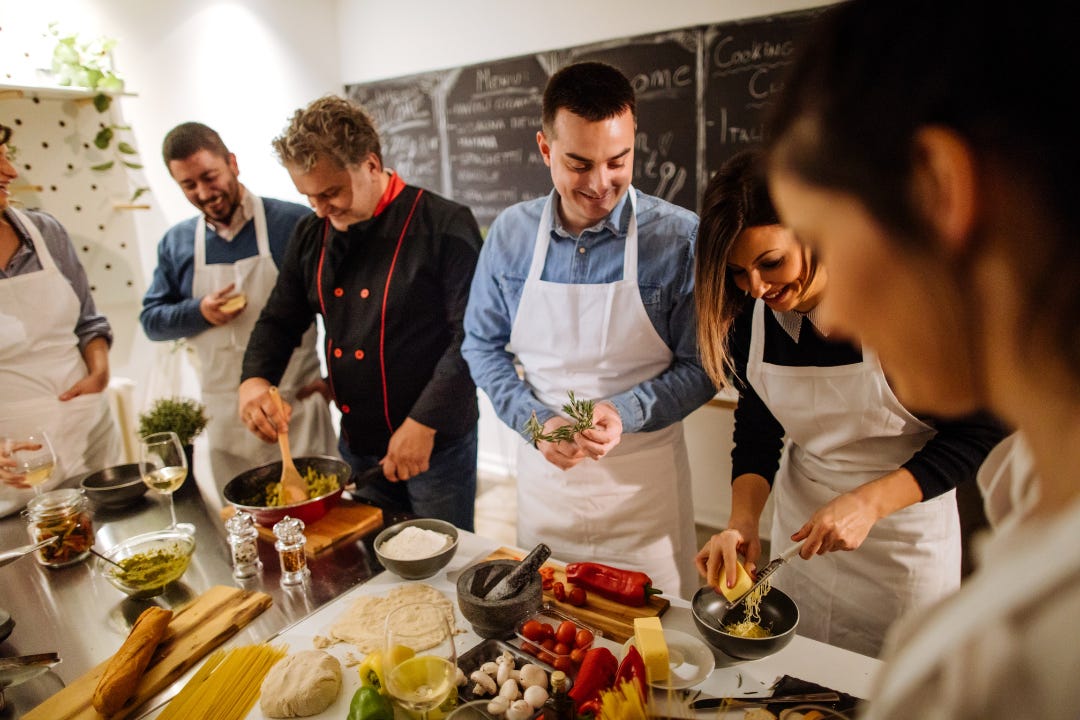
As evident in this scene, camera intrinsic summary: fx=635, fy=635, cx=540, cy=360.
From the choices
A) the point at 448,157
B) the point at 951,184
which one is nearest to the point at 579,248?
the point at 951,184

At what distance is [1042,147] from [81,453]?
9.38 feet

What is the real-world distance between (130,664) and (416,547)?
1.86 feet

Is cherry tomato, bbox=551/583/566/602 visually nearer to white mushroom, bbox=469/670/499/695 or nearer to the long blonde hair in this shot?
white mushroom, bbox=469/670/499/695

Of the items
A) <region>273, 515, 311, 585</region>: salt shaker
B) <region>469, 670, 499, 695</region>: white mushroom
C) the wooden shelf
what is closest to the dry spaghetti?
<region>273, 515, 311, 585</region>: salt shaker

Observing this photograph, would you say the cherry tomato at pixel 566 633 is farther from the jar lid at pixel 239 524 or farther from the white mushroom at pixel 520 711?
the jar lid at pixel 239 524

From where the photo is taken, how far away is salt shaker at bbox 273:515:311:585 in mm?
1433

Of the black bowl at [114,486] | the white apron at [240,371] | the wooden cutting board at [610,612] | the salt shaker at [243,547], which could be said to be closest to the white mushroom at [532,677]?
the wooden cutting board at [610,612]

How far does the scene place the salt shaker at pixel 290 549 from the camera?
56.4 inches

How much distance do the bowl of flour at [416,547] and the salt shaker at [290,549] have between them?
0.57ft

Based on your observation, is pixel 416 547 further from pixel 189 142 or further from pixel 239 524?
pixel 189 142

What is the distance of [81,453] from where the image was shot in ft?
7.74

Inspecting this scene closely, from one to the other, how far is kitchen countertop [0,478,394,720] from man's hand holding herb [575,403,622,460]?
0.57 metres

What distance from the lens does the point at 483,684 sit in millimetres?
1042

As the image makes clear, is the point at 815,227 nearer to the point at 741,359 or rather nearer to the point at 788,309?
the point at 788,309
